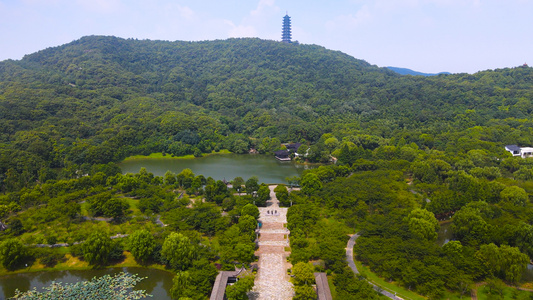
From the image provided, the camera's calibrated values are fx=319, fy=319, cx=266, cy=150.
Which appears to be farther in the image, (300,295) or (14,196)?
(14,196)

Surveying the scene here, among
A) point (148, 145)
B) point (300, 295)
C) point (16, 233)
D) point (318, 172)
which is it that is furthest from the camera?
point (148, 145)

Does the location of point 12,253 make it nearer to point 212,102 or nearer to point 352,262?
point 352,262

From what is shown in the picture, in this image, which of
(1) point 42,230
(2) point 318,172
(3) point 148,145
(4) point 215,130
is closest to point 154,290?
(1) point 42,230

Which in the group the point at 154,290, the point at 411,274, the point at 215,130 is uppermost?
the point at 215,130

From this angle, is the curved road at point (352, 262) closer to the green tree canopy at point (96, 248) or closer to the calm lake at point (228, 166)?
the green tree canopy at point (96, 248)

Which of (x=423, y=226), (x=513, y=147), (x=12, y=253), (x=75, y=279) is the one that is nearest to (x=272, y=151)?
(x=423, y=226)

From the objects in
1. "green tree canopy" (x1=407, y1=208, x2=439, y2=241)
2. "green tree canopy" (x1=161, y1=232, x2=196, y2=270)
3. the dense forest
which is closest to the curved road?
the dense forest

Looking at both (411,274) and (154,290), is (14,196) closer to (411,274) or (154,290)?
(154,290)

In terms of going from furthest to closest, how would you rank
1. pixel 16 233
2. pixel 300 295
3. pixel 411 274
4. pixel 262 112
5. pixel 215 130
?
pixel 262 112 → pixel 215 130 → pixel 16 233 → pixel 411 274 → pixel 300 295

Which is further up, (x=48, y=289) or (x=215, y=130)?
(x=215, y=130)
